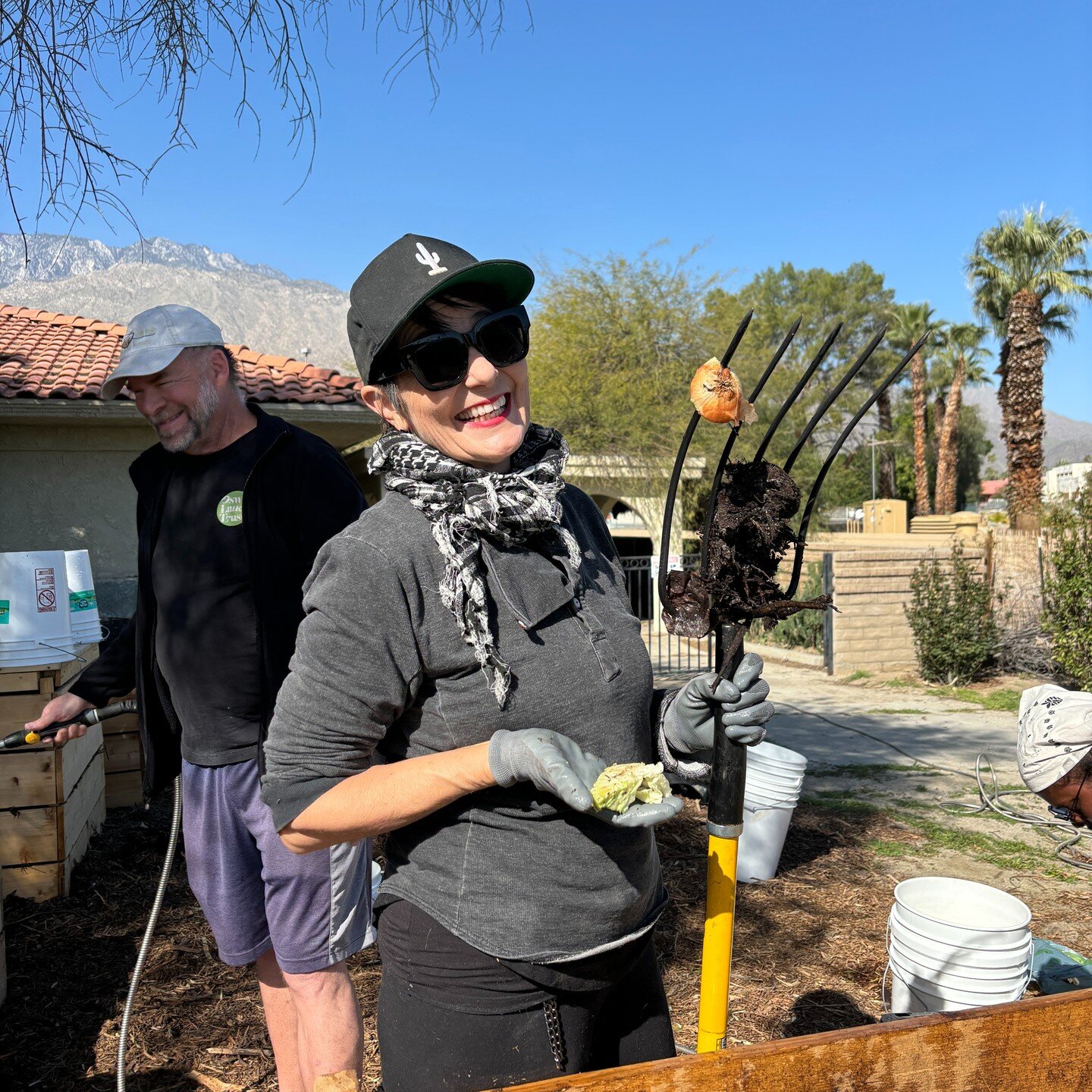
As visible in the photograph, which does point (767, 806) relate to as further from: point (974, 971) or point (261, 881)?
point (261, 881)

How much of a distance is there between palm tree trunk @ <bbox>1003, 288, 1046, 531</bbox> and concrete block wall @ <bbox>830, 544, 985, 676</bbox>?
10.6 metres

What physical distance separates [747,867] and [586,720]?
13.3 ft

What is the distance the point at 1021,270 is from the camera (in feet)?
89.8

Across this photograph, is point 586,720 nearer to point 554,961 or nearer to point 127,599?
point 554,961

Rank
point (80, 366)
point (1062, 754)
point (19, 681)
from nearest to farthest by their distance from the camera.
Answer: point (1062, 754) → point (19, 681) → point (80, 366)

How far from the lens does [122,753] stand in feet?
19.4

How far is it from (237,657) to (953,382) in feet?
Result: 141

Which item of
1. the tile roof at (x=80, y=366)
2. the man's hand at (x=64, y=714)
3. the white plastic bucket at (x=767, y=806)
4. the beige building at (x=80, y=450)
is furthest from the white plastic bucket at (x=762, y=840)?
the beige building at (x=80, y=450)

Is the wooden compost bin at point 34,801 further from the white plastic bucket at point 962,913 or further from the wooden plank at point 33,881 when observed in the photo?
the white plastic bucket at point 962,913

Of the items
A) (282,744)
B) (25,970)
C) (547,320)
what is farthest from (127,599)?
(547,320)

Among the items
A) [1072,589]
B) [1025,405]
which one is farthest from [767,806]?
[1025,405]

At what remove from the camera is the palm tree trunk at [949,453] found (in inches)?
1529

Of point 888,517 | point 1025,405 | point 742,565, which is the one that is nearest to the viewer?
point 742,565

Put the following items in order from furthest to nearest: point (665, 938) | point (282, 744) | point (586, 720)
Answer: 1. point (665, 938)
2. point (586, 720)
3. point (282, 744)
